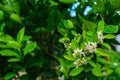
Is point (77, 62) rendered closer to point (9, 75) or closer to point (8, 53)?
point (8, 53)

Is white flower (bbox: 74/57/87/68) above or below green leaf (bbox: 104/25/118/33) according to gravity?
below

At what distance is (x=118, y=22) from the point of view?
227cm

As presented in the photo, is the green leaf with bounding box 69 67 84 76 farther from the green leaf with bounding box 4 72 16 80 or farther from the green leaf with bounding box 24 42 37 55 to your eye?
the green leaf with bounding box 4 72 16 80

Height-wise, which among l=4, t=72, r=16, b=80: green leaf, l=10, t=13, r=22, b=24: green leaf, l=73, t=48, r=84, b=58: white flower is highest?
l=10, t=13, r=22, b=24: green leaf

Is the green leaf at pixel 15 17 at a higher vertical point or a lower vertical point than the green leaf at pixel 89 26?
higher

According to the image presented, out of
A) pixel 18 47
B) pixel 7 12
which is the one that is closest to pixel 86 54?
pixel 18 47

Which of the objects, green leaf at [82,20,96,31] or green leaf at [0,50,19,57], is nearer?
green leaf at [82,20,96,31]

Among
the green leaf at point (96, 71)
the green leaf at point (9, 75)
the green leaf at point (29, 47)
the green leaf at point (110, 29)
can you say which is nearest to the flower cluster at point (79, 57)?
the green leaf at point (96, 71)

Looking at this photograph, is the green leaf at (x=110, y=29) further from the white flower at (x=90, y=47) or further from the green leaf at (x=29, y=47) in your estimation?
the green leaf at (x=29, y=47)

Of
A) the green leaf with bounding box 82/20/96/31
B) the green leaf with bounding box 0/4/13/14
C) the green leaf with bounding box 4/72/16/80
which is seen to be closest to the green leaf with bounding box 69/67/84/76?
the green leaf with bounding box 82/20/96/31

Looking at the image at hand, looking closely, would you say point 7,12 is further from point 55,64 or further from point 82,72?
point 82,72

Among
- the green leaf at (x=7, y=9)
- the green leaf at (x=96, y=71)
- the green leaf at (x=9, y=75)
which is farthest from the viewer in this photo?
the green leaf at (x=7, y=9)

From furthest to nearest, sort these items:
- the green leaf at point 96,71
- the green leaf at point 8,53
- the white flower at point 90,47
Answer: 1. the green leaf at point 8,53
2. the green leaf at point 96,71
3. the white flower at point 90,47

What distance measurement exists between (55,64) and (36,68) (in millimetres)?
289
